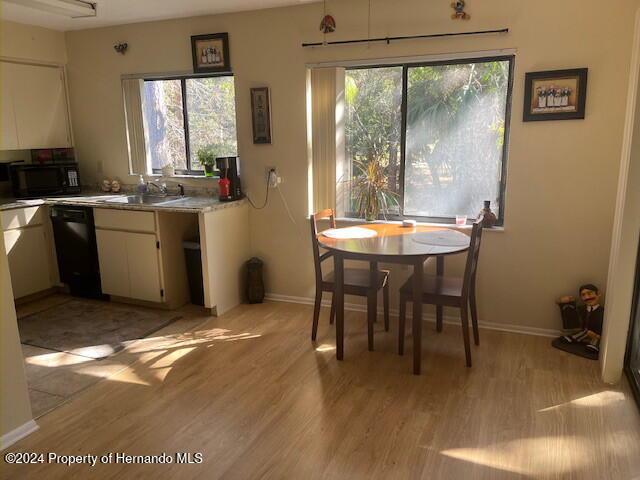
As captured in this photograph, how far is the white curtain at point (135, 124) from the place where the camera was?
4.63 metres

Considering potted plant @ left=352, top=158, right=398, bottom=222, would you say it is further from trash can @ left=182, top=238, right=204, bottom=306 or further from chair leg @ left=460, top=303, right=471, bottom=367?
trash can @ left=182, top=238, right=204, bottom=306

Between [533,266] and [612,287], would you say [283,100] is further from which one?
[612,287]

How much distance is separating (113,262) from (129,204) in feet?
1.82

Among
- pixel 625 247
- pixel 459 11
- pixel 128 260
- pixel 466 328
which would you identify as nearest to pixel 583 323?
pixel 625 247

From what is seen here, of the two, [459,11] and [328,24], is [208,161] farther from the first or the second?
[459,11]

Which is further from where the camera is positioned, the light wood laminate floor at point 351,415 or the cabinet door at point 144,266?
the cabinet door at point 144,266

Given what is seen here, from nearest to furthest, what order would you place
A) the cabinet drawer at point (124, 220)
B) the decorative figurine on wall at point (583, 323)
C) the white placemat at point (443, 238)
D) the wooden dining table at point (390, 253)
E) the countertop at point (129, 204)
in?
the wooden dining table at point (390, 253) → the white placemat at point (443, 238) → the decorative figurine on wall at point (583, 323) → the countertop at point (129, 204) → the cabinet drawer at point (124, 220)

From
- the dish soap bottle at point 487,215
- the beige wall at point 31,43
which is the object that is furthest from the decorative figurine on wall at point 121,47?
the dish soap bottle at point 487,215

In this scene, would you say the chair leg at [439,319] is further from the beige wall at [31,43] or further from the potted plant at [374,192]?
the beige wall at [31,43]

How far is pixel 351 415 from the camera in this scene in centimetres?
263

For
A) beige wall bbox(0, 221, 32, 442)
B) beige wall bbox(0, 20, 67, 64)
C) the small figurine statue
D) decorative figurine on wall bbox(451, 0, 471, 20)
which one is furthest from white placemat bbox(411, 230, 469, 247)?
beige wall bbox(0, 20, 67, 64)

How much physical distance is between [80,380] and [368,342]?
184 centimetres

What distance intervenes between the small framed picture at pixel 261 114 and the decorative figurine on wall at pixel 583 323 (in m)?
2.60

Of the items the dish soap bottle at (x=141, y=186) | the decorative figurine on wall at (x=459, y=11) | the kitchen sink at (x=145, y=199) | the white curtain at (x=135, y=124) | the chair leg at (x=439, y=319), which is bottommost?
the chair leg at (x=439, y=319)
